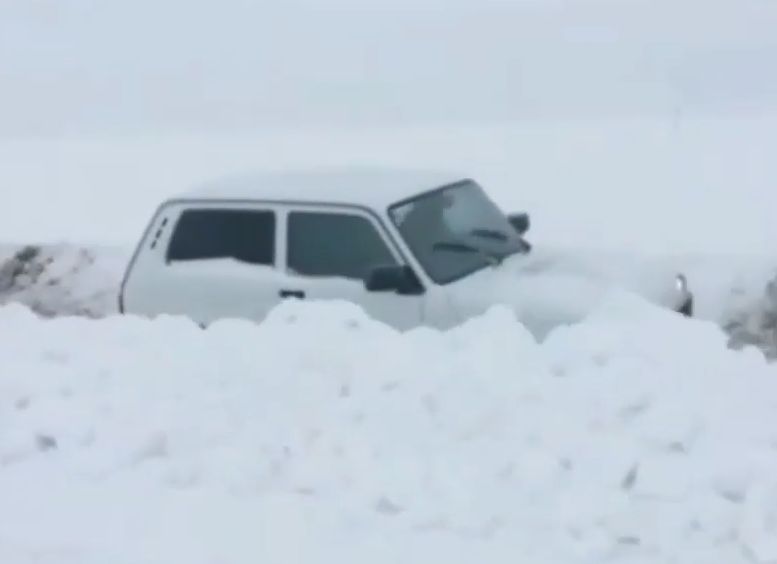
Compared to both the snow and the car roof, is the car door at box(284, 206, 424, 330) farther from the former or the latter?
the snow

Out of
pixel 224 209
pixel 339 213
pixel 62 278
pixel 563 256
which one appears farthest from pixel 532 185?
pixel 339 213

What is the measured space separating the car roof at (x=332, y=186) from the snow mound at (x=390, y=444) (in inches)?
60.5

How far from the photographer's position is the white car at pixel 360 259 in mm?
7883

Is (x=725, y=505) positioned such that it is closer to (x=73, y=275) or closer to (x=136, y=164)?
(x=73, y=275)

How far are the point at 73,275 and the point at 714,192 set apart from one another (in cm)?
786

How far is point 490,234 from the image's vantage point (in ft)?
28.3

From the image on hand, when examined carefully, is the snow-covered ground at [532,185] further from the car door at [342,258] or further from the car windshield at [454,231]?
the car door at [342,258]

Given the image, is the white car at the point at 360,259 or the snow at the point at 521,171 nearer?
the white car at the point at 360,259

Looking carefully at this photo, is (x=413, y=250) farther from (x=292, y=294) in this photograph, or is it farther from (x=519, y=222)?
(x=519, y=222)

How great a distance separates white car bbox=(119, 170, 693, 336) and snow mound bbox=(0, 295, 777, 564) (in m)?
1.04

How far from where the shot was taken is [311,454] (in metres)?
5.58

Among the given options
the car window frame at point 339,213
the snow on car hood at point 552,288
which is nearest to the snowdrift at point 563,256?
the snow on car hood at point 552,288

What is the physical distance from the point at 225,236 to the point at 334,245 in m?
0.77

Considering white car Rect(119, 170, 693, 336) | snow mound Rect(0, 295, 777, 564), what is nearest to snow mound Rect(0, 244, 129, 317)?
white car Rect(119, 170, 693, 336)
